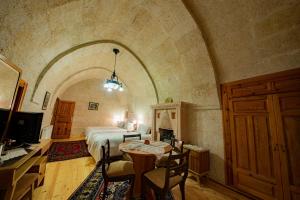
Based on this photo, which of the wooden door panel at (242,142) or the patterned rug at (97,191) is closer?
the patterned rug at (97,191)

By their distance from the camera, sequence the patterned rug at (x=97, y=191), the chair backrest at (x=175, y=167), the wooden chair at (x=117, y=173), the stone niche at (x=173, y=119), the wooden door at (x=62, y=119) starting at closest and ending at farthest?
the chair backrest at (x=175, y=167) < the wooden chair at (x=117, y=173) < the patterned rug at (x=97, y=191) < the stone niche at (x=173, y=119) < the wooden door at (x=62, y=119)

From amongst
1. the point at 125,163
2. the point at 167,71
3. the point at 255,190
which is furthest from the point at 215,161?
the point at 167,71

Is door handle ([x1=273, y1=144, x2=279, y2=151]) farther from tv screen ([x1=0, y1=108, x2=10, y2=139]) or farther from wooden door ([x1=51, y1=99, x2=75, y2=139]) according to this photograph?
wooden door ([x1=51, y1=99, x2=75, y2=139])

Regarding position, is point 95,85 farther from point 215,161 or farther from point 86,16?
point 215,161

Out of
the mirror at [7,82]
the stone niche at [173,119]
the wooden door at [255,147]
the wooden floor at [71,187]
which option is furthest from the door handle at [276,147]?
the mirror at [7,82]

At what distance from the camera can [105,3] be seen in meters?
2.20

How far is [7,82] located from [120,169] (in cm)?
195

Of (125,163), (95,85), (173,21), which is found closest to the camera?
(125,163)

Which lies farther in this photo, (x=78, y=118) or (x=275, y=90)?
(x=78, y=118)

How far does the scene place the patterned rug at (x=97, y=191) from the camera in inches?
72.9

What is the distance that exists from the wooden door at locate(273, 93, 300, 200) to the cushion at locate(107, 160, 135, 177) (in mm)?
2348

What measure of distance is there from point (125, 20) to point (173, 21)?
44.5 inches

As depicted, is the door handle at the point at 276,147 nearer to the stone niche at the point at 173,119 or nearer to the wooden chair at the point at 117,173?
the stone niche at the point at 173,119

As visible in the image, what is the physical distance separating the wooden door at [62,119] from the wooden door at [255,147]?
24.0ft
